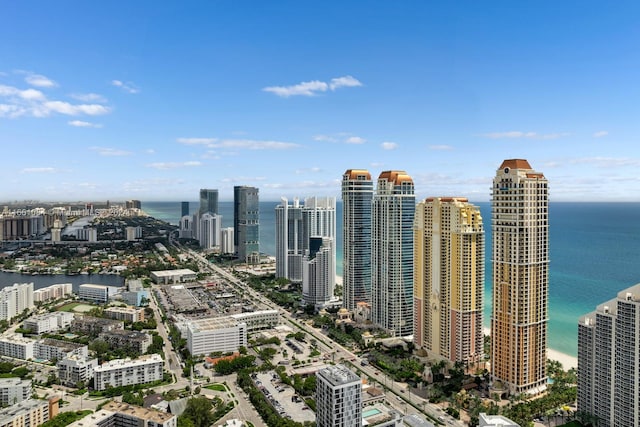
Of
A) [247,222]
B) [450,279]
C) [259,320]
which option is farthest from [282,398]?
[247,222]

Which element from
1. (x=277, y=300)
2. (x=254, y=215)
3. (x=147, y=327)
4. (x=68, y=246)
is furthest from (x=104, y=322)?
(x=68, y=246)

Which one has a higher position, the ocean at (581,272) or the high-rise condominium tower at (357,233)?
the high-rise condominium tower at (357,233)

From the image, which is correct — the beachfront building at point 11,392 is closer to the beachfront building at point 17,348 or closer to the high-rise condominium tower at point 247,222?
the beachfront building at point 17,348

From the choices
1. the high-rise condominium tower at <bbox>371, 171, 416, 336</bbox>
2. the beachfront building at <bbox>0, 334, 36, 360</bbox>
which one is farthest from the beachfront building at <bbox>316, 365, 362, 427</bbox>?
the beachfront building at <bbox>0, 334, 36, 360</bbox>

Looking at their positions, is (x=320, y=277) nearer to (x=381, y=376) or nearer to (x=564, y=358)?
(x=381, y=376)

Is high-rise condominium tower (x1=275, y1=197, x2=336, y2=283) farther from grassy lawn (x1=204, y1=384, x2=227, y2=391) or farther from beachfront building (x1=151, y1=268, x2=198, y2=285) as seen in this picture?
grassy lawn (x1=204, y1=384, x2=227, y2=391)

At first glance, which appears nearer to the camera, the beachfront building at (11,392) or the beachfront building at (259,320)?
the beachfront building at (11,392)

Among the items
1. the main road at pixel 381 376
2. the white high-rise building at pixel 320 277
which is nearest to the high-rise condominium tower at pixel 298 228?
the main road at pixel 381 376
